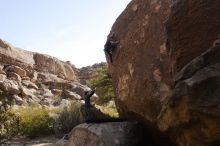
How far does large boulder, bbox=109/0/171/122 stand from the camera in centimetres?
759

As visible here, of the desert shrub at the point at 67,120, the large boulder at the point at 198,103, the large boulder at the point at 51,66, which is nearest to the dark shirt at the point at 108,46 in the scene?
the desert shrub at the point at 67,120

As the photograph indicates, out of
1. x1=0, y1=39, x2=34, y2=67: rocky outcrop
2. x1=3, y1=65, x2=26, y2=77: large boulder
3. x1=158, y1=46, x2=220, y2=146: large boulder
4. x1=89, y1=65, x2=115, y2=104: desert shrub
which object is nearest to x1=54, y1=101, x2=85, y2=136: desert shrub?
x1=89, y1=65, x2=115, y2=104: desert shrub

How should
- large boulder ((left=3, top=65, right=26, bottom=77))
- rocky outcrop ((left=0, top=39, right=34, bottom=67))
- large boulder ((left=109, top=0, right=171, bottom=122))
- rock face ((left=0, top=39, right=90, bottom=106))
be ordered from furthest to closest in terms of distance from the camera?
1. rocky outcrop ((left=0, top=39, right=34, bottom=67))
2. large boulder ((left=3, top=65, right=26, bottom=77))
3. rock face ((left=0, top=39, right=90, bottom=106))
4. large boulder ((left=109, top=0, right=171, bottom=122))

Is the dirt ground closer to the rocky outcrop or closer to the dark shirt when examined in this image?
the dark shirt

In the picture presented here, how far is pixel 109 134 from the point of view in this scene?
322 inches

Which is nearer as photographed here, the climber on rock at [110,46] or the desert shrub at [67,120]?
the climber on rock at [110,46]

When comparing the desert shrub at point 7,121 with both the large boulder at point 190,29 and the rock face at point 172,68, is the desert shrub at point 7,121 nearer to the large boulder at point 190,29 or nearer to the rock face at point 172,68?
the rock face at point 172,68

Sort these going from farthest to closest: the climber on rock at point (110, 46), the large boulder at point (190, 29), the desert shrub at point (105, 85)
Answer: the desert shrub at point (105, 85), the climber on rock at point (110, 46), the large boulder at point (190, 29)

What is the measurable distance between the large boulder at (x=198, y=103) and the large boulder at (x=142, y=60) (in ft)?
8.29

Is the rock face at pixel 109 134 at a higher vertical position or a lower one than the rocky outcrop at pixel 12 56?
lower

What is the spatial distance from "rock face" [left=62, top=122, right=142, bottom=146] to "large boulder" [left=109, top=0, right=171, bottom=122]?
39 cm

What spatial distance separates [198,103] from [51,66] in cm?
3178

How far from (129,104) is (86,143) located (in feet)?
3.96

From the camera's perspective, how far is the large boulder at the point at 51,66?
3438cm
